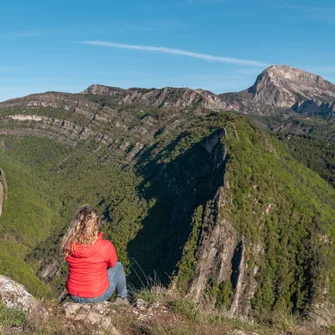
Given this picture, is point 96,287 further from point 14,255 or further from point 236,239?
point 14,255

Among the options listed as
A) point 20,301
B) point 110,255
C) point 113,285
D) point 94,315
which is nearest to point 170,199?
point 113,285

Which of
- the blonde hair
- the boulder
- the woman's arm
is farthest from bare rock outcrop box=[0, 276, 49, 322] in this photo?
the woman's arm

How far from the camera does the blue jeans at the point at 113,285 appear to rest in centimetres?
1034

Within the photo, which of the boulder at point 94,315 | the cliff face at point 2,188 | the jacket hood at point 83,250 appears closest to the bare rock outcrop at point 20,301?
the boulder at point 94,315

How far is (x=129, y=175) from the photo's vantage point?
146625mm

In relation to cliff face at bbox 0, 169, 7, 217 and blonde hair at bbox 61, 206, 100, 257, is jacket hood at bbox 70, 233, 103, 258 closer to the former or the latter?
blonde hair at bbox 61, 206, 100, 257

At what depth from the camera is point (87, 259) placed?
10273 mm

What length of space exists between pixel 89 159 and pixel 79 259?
173355mm

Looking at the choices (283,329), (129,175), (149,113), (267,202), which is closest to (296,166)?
(267,202)

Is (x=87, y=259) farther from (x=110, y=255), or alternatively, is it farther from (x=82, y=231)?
(x=82, y=231)

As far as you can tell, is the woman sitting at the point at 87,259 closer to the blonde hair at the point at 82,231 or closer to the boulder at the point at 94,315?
the blonde hair at the point at 82,231

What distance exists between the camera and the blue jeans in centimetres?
1034

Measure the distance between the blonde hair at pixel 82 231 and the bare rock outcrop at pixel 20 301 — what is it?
157 cm

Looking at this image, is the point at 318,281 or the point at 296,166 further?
the point at 296,166
